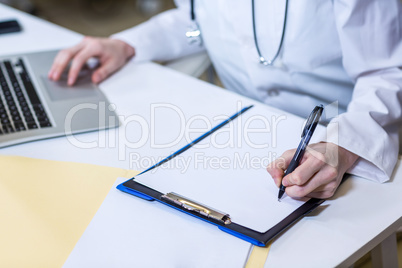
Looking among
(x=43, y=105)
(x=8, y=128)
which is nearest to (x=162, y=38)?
(x=43, y=105)

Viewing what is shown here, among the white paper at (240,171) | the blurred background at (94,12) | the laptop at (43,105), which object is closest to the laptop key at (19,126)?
the laptop at (43,105)

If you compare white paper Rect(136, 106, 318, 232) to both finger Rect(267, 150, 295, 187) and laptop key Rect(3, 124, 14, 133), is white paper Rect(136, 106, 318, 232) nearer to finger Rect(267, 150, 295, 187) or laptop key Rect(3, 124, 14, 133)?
finger Rect(267, 150, 295, 187)

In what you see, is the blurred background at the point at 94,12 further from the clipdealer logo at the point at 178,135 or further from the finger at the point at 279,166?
the finger at the point at 279,166

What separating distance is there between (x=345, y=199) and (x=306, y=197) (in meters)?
0.06

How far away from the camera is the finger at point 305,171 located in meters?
0.78

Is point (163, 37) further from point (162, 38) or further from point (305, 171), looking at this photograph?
point (305, 171)

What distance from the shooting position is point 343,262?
2.30 ft

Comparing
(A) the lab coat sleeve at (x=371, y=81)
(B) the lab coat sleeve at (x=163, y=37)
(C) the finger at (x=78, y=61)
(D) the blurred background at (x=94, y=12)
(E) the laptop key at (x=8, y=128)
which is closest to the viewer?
(A) the lab coat sleeve at (x=371, y=81)

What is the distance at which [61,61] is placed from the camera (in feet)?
3.99

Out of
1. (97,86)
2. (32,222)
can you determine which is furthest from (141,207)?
(97,86)

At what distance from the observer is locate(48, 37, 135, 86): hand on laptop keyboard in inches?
47.3

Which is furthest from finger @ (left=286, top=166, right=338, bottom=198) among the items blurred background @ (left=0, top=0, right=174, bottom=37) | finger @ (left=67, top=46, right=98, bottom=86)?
blurred background @ (left=0, top=0, right=174, bottom=37)

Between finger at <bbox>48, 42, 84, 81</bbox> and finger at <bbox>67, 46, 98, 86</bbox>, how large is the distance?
13 mm

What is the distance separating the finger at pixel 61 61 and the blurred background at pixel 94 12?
86.7 inches
